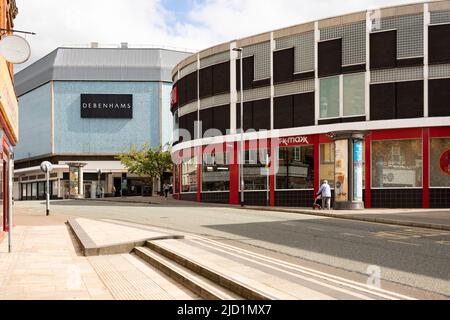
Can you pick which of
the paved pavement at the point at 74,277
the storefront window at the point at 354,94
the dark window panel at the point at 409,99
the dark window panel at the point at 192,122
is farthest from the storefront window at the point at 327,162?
the paved pavement at the point at 74,277

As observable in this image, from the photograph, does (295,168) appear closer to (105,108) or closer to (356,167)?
(356,167)

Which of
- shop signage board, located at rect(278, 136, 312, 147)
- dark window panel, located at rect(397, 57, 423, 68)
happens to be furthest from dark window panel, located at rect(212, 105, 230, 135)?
dark window panel, located at rect(397, 57, 423, 68)

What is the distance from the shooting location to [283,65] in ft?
119

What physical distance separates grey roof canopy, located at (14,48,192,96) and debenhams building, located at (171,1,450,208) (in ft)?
131

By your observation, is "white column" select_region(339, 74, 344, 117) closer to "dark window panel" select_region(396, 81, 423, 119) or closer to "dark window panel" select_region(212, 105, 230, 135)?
"dark window panel" select_region(396, 81, 423, 119)

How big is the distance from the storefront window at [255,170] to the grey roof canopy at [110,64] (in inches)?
1784

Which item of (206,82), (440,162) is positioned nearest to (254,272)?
(440,162)

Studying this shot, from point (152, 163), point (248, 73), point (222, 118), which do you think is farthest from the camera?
point (152, 163)

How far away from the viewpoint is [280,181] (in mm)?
35812

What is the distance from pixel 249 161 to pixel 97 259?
26.1 metres

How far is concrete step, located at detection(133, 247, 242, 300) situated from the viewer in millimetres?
7539

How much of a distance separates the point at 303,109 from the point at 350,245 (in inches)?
871

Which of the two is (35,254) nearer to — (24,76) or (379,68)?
(379,68)

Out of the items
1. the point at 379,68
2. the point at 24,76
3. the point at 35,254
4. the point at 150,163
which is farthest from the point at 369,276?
the point at 24,76
